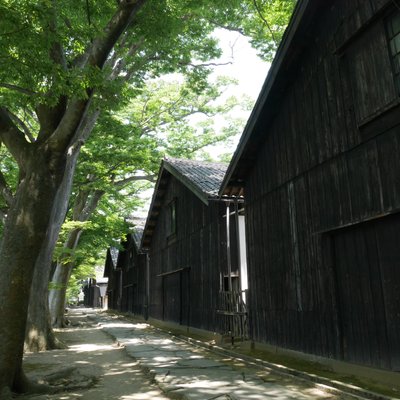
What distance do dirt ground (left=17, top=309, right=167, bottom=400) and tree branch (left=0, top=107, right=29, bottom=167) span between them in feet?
13.8

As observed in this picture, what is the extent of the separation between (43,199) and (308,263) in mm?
5397

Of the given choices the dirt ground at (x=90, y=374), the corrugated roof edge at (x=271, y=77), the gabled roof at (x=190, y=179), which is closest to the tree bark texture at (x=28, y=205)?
the dirt ground at (x=90, y=374)

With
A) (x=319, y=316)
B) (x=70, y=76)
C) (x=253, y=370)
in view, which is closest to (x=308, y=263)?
(x=319, y=316)

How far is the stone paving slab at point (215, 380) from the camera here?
21.0 ft

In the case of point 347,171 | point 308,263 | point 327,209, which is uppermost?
point 347,171

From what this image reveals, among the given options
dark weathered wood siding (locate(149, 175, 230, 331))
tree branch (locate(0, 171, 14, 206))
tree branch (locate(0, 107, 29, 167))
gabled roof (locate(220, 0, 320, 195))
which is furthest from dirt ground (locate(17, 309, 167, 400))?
gabled roof (locate(220, 0, 320, 195))

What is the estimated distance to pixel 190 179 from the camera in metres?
14.6

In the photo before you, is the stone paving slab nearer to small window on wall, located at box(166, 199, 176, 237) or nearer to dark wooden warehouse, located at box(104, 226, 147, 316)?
small window on wall, located at box(166, 199, 176, 237)

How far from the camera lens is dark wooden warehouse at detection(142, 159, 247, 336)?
13586 mm

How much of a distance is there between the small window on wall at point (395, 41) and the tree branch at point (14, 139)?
6614 mm

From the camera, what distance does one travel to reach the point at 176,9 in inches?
499

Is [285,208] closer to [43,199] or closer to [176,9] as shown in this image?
[43,199]

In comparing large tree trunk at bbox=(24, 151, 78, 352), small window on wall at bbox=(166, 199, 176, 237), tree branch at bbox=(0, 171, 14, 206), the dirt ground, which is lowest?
the dirt ground

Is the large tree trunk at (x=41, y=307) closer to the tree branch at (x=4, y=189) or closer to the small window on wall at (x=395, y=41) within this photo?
the tree branch at (x=4, y=189)
